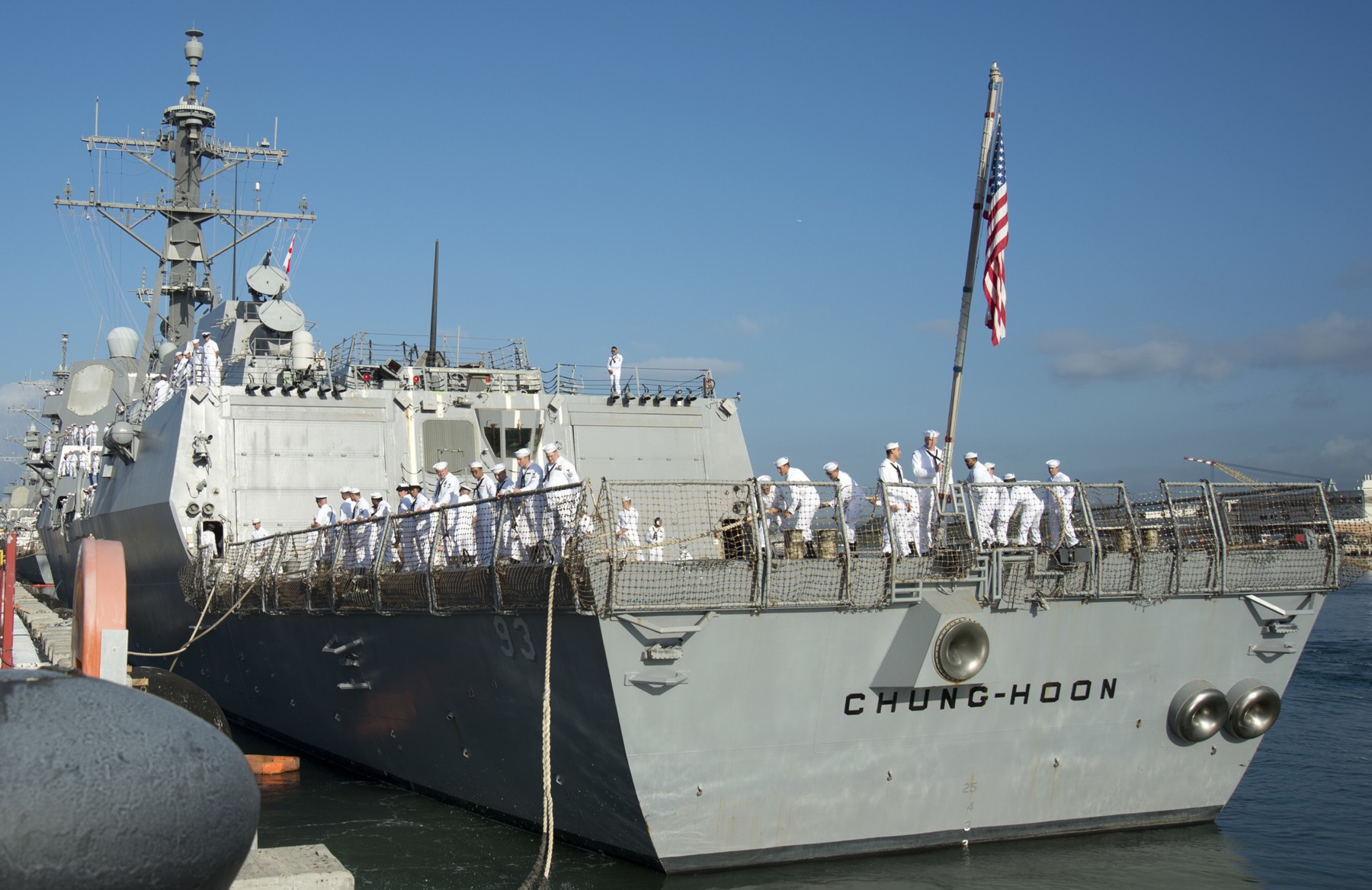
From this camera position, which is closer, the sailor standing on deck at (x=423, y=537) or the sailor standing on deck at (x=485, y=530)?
the sailor standing on deck at (x=485, y=530)

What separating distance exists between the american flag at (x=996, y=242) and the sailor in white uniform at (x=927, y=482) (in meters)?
1.17

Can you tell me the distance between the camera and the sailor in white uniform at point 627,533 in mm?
9041

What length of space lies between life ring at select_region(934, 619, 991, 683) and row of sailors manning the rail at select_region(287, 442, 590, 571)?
3081 mm

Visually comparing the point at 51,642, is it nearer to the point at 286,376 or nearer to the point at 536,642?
the point at 286,376

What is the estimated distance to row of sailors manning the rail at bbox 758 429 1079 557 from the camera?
10.6m

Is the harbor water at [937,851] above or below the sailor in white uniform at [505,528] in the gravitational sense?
below

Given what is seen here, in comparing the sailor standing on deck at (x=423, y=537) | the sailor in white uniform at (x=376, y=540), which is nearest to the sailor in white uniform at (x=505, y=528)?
the sailor standing on deck at (x=423, y=537)

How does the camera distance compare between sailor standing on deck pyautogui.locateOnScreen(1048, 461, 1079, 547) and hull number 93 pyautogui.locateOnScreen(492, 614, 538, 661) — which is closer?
hull number 93 pyautogui.locateOnScreen(492, 614, 538, 661)

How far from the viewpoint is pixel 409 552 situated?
12.0 meters

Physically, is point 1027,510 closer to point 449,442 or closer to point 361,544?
point 361,544

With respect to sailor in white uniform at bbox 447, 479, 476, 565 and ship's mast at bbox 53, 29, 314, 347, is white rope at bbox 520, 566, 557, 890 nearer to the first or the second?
sailor in white uniform at bbox 447, 479, 476, 565

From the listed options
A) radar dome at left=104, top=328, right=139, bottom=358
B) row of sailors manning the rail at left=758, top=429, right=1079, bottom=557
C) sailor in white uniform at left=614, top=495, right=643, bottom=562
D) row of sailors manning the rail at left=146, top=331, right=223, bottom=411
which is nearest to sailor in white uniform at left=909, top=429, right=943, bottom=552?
row of sailors manning the rail at left=758, top=429, right=1079, bottom=557

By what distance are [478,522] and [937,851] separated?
491cm

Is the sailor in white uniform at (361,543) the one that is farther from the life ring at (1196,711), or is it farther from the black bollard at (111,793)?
the black bollard at (111,793)
